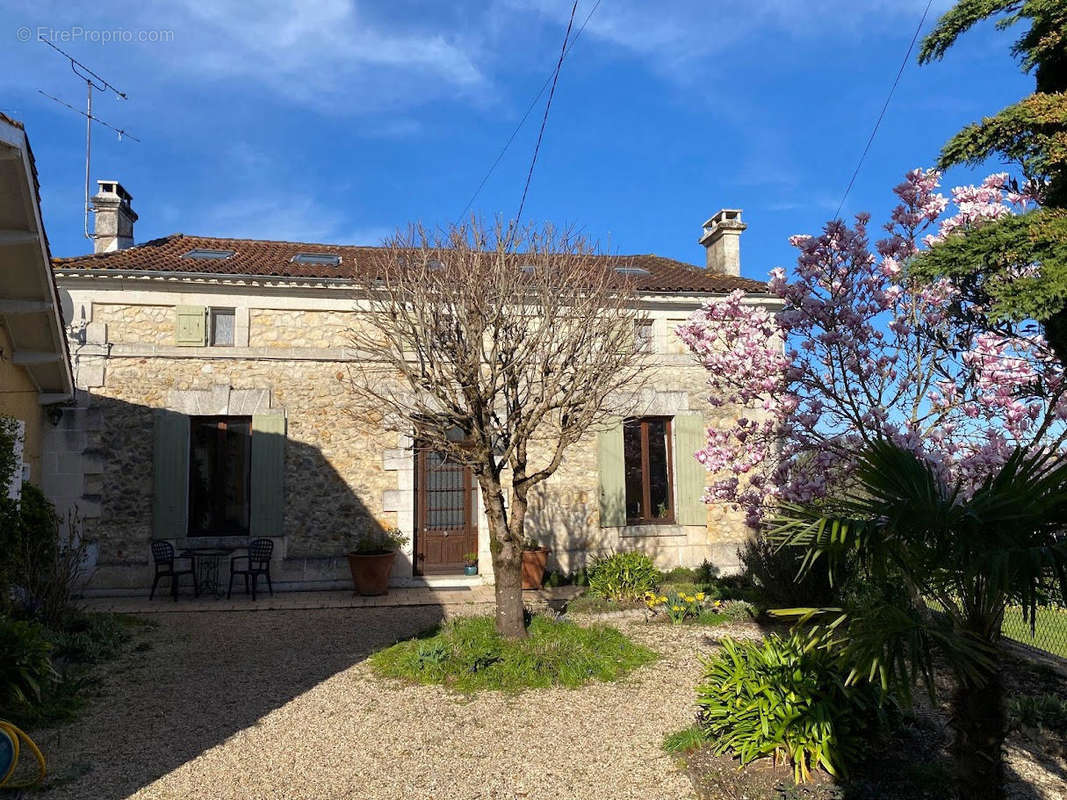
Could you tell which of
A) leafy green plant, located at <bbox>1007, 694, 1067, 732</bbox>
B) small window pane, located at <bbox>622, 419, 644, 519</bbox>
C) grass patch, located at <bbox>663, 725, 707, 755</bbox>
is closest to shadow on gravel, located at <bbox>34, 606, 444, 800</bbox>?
grass patch, located at <bbox>663, 725, 707, 755</bbox>

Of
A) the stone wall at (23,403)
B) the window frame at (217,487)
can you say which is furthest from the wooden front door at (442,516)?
the stone wall at (23,403)

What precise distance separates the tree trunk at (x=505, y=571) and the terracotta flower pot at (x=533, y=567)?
324 centimetres

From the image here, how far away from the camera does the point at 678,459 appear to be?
34.5 feet

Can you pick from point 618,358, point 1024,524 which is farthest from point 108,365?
point 1024,524

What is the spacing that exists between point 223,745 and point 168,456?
5.95 metres

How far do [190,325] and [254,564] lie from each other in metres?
3.36

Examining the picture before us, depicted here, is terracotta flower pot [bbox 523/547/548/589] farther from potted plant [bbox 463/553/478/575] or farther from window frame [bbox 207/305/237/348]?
window frame [bbox 207/305/237/348]

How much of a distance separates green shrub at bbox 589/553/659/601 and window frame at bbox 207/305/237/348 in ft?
19.4

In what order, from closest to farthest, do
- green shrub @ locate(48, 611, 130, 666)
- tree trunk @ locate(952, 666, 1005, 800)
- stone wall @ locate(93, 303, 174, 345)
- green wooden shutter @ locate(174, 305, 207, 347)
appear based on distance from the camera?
tree trunk @ locate(952, 666, 1005, 800) < green shrub @ locate(48, 611, 130, 666) < stone wall @ locate(93, 303, 174, 345) < green wooden shutter @ locate(174, 305, 207, 347)

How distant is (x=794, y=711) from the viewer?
12.4ft

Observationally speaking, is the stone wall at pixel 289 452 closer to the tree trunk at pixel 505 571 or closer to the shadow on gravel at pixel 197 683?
the shadow on gravel at pixel 197 683

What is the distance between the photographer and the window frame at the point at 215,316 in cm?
970

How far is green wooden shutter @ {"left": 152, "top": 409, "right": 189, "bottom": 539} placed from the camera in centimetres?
932

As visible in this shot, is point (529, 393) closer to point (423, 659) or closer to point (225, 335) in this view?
point (423, 659)
